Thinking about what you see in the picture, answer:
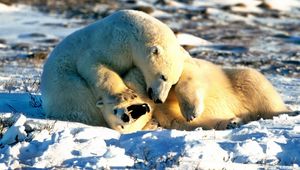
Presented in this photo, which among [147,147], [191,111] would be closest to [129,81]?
[191,111]

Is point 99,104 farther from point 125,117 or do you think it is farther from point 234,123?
point 234,123

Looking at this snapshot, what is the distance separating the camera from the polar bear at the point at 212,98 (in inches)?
223

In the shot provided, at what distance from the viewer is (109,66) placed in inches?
219

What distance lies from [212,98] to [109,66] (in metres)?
1.09

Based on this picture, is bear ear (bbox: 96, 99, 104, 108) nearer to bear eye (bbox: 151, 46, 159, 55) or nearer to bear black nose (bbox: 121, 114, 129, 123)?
bear black nose (bbox: 121, 114, 129, 123)

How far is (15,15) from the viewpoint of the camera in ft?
95.0

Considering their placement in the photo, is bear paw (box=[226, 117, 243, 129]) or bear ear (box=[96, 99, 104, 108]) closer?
bear ear (box=[96, 99, 104, 108])

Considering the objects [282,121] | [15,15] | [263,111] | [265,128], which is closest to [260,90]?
[263,111]

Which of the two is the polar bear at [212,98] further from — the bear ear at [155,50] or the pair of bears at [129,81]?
the bear ear at [155,50]

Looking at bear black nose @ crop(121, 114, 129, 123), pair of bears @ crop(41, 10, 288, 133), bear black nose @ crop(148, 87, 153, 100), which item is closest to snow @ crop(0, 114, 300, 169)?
bear black nose @ crop(121, 114, 129, 123)

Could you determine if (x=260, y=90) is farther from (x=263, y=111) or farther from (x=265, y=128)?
(x=265, y=128)

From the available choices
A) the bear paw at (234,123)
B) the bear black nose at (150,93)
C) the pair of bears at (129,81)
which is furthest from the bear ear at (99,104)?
the bear paw at (234,123)

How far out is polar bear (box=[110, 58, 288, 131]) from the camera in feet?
18.6

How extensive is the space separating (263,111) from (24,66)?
737 cm
